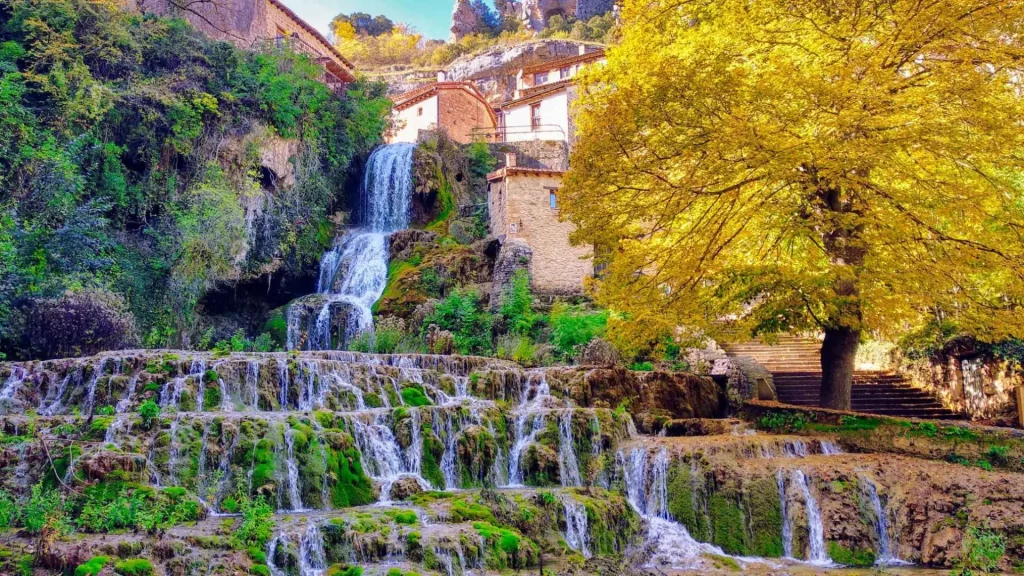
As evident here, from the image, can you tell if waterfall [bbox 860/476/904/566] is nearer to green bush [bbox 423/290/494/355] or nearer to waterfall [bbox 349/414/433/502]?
waterfall [bbox 349/414/433/502]

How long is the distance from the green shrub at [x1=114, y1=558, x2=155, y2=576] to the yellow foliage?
7.78m

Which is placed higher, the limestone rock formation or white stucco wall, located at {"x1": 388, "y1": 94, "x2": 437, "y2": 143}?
the limestone rock formation

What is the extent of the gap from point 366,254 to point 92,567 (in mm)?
20482

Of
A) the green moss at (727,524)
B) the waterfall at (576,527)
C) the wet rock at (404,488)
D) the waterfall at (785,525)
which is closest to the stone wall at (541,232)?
the wet rock at (404,488)

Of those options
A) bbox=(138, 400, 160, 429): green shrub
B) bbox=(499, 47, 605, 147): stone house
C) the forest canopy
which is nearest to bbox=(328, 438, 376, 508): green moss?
bbox=(138, 400, 160, 429): green shrub

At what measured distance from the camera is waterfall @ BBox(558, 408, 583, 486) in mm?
11508

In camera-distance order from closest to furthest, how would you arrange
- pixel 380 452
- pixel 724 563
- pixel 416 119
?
1. pixel 724 563
2. pixel 380 452
3. pixel 416 119

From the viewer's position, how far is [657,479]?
419 inches

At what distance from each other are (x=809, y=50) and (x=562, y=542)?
847 cm

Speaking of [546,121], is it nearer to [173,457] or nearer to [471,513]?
[173,457]

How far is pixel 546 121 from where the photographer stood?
3766 centimetres

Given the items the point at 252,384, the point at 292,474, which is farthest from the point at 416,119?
the point at 292,474

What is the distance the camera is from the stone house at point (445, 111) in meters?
37.2

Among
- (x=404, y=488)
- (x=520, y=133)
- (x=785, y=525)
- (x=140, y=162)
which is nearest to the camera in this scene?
(x=785, y=525)
